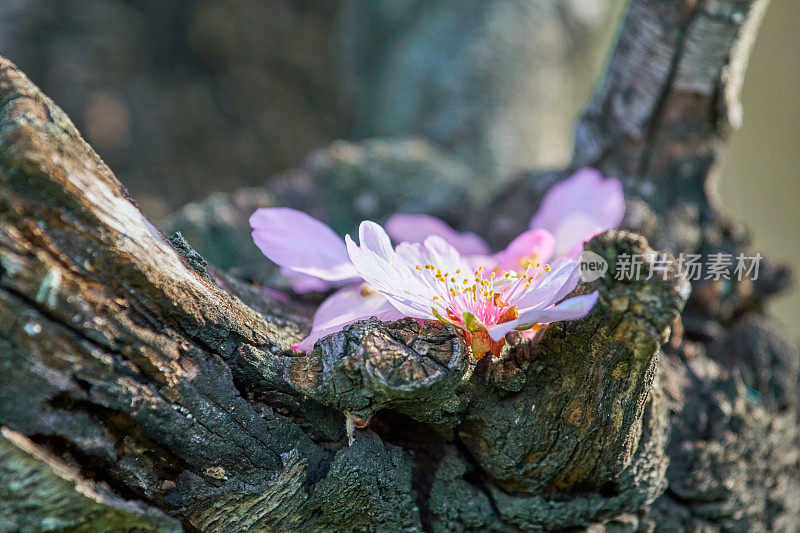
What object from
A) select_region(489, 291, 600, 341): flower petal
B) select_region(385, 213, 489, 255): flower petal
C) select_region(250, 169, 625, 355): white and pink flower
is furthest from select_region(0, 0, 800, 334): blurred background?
select_region(489, 291, 600, 341): flower petal

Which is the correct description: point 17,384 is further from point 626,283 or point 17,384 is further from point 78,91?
point 78,91

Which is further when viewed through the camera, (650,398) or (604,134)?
(604,134)

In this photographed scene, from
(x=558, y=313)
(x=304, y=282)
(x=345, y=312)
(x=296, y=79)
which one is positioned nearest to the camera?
(x=558, y=313)

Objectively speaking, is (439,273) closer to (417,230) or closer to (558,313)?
(558,313)

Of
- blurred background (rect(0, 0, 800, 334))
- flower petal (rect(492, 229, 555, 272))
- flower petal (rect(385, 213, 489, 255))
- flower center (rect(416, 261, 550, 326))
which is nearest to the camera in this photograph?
flower center (rect(416, 261, 550, 326))

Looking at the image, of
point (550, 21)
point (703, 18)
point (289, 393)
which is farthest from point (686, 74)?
point (550, 21)

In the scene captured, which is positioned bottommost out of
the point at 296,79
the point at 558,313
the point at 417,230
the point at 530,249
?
the point at 558,313

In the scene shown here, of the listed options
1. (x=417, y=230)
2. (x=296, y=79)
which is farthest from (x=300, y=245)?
(x=296, y=79)

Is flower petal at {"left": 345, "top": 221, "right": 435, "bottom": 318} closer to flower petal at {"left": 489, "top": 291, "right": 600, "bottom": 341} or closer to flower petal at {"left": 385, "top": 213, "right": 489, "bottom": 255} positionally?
flower petal at {"left": 489, "top": 291, "right": 600, "bottom": 341}
